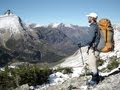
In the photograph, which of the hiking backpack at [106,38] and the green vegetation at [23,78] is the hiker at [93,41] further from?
the green vegetation at [23,78]

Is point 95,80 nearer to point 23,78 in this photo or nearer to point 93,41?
point 93,41

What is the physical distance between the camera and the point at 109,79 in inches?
551

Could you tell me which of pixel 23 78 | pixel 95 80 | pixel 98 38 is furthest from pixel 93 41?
pixel 23 78

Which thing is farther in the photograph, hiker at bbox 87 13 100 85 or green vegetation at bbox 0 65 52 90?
green vegetation at bbox 0 65 52 90

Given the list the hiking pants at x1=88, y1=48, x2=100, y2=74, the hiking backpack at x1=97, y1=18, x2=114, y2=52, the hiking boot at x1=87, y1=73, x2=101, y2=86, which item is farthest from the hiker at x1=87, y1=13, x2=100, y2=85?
the hiking boot at x1=87, y1=73, x2=101, y2=86

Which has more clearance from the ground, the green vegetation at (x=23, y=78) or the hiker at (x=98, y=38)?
the hiker at (x=98, y=38)

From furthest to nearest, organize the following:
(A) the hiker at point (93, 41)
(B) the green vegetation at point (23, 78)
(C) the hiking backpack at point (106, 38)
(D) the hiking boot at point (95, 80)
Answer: (B) the green vegetation at point (23, 78) → (D) the hiking boot at point (95, 80) → (A) the hiker at point (93, 41) → (C) the hiking backpack at point (106, 38)

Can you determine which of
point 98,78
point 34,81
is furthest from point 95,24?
point 34,81

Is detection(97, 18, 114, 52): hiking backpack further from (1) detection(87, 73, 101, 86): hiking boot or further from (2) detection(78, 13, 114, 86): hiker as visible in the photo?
(1) detection(87, 73, 101, 86): hiking boot

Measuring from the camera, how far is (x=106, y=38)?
12914 millimetres

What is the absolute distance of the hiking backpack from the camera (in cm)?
1287

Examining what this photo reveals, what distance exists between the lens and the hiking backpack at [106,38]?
12.9 m

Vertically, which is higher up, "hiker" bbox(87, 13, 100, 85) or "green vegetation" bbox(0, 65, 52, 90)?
"hiker" bbox(87, 13, 100, 85)

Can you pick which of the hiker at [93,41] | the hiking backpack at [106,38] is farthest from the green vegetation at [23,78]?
the hiking backpack at [106,38]
